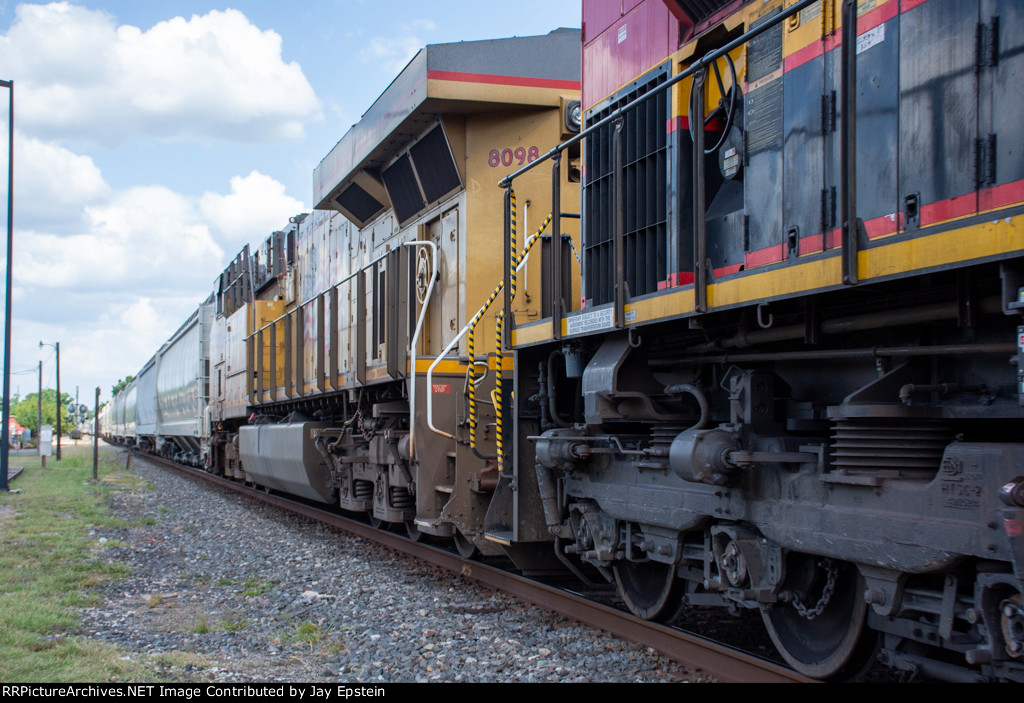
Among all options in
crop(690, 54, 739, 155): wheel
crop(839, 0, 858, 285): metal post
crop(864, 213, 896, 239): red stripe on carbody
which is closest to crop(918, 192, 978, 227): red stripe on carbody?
crop(864, 213, 896, 239): red stripe on carbody

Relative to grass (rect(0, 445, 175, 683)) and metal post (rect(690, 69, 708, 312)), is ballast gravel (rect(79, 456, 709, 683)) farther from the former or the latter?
metal post (rect(690, 69, 708, 312))

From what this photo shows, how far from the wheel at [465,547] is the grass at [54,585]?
278cm

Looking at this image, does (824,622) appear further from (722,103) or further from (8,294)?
(8,294)

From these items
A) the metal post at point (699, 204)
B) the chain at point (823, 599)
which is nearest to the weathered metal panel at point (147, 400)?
the metal post at point (699, 204)

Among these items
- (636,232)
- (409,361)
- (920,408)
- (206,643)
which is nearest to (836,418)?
(920,408)

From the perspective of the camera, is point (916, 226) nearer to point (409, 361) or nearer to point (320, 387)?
point (409, 361)

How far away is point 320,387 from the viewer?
10.4m

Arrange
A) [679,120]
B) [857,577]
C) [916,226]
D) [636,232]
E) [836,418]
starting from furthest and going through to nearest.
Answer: [636,232] → [679,120] → [857,577] → [836,418] → [916,226]

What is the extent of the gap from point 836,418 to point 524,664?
221cm

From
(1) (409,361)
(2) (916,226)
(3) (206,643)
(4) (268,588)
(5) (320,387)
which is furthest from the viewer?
(5) (320,387)

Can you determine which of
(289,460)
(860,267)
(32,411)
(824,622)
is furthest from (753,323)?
(32,411)

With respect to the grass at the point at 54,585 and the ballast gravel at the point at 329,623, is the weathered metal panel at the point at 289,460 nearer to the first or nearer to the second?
the ballast gravel at the point at 329,623

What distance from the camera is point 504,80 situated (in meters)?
7.17

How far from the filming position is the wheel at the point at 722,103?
4.09m
